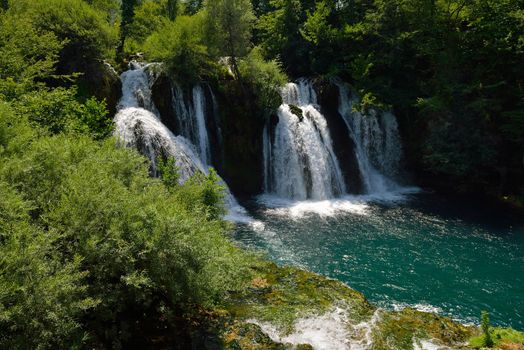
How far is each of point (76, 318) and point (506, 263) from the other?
1829 centimetres

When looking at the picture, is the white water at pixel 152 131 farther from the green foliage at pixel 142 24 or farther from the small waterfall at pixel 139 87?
the green foliage at pixel 142 24

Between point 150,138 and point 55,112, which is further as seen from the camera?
point 150,138

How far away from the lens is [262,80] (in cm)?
2588

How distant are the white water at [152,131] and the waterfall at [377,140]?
11.8 metres

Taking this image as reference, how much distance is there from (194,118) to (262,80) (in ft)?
18.7

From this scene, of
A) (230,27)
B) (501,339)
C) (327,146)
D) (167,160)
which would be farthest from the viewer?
(327,146)

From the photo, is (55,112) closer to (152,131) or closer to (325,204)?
(152,131)

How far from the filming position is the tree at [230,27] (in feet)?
84.7

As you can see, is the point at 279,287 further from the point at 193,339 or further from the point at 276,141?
the point at 276,141

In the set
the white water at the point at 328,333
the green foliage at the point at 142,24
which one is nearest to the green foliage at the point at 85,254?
the white water at the point at 328,333

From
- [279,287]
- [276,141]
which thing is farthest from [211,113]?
[279,287]

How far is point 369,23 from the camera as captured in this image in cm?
3088

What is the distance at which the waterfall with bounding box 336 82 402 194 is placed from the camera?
95.3 ft

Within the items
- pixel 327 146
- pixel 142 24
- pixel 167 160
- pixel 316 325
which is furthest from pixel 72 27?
pixel 316 325
